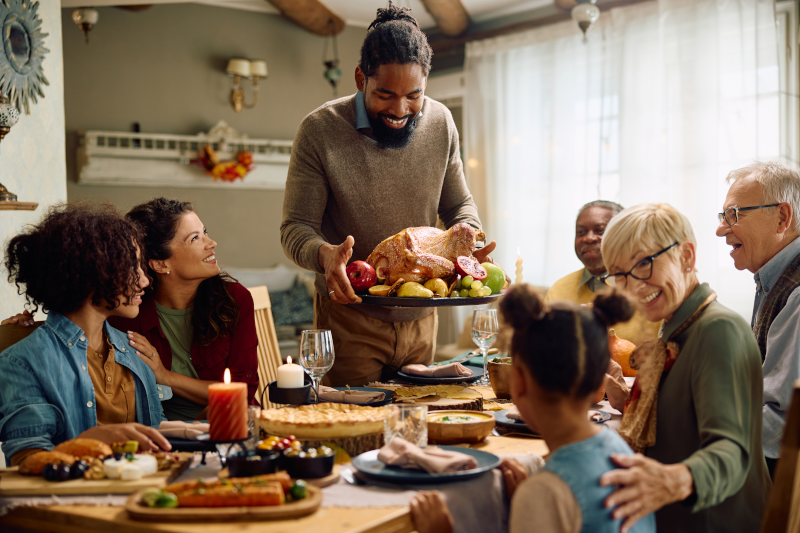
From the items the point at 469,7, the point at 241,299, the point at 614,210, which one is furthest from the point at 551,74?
the point at 241,299

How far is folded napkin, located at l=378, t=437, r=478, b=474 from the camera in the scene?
4.02 ft

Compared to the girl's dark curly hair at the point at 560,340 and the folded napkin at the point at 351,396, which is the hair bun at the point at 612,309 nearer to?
the girl's dark curly hair at the point at 560,340

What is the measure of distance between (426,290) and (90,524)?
1.07m

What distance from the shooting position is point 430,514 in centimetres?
112

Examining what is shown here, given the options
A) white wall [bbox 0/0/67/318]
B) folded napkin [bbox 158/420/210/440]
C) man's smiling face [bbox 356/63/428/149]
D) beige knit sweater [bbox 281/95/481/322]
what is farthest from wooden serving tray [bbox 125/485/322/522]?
white wall [bbox 0/0/67/318]

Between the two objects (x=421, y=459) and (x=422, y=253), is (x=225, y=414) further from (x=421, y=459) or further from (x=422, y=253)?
(x=422, y=253)

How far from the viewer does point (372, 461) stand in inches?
51.3

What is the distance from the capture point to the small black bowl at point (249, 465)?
47.1 inches

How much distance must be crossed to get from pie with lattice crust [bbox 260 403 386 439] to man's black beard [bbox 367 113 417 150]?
1095mm

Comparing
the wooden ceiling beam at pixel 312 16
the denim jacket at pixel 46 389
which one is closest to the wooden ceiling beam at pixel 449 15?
the wooden ceiling beam at pixel 312 16

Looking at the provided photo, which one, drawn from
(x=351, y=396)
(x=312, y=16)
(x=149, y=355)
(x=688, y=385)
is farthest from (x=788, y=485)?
(x=312, y=16)

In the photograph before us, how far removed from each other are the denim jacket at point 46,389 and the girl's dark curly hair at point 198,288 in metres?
0.40

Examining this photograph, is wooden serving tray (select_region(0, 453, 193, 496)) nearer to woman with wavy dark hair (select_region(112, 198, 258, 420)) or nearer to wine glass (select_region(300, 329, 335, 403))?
wine glass (select_region(300, 329, 335, 403))

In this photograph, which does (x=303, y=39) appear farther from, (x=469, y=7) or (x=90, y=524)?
(x=90, y=524)
